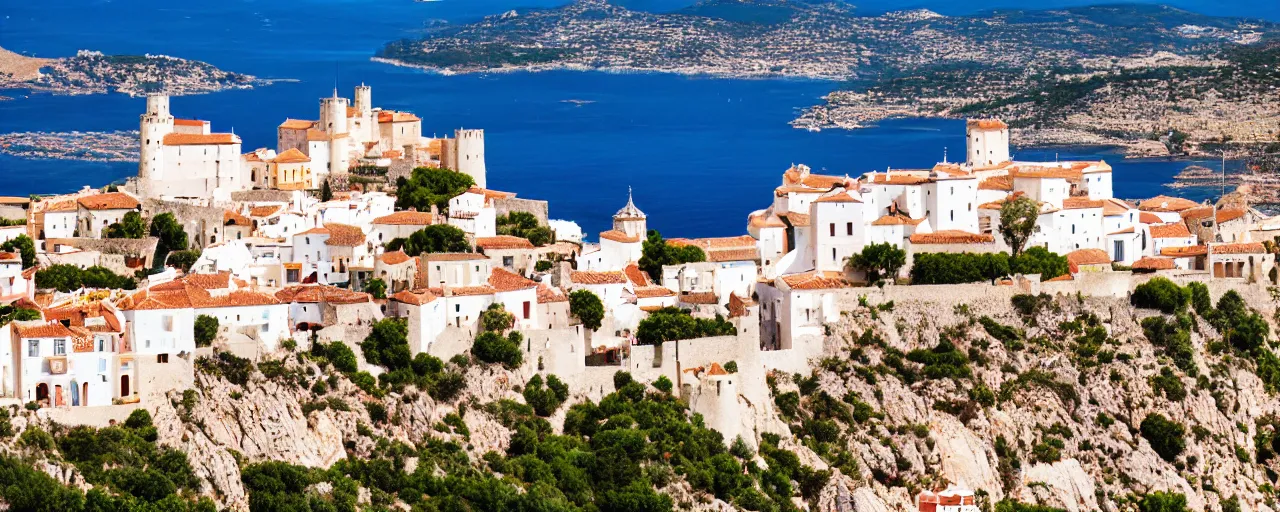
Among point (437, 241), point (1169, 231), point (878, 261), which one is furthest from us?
point (1169, 231)

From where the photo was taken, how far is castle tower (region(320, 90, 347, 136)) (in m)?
65.4

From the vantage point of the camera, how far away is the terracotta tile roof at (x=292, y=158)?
62.8 meters

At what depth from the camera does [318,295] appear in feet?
160

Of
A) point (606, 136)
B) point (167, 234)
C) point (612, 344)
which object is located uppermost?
point (606, 136)

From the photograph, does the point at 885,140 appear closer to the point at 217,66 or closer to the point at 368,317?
the point at 217,66

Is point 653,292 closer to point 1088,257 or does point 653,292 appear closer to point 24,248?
point 1088,257

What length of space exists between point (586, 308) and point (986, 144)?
1905 centimetres

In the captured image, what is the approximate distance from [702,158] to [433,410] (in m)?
79.6

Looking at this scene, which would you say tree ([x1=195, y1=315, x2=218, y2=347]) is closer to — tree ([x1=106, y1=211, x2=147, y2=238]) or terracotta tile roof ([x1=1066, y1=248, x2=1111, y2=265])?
tree ([x1=106, y1=211, x2=147, y2=238])

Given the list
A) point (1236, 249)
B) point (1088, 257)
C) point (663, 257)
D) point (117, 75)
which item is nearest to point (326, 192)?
point (663, 257)

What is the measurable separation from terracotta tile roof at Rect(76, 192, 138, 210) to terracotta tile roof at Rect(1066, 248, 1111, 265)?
73.6 feet

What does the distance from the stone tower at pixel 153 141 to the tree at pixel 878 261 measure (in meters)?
17.6

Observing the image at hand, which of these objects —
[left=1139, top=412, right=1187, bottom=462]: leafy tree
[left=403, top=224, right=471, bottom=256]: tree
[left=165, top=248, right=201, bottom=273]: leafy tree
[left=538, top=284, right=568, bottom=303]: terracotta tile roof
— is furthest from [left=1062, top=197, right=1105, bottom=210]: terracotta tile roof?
[left=165, top=248, right=201, bottom=273]: leafy tree

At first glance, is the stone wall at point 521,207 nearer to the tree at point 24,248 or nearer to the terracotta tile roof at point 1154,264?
the tree at point 24,248
